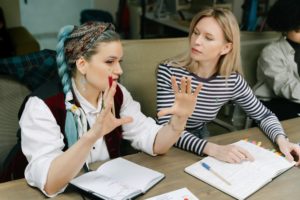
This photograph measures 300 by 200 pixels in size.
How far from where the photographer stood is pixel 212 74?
164 cm

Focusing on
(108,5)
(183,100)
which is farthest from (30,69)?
(108,5)

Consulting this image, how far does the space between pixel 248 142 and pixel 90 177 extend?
2.14 ft

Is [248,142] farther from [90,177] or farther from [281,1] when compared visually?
[281,1]

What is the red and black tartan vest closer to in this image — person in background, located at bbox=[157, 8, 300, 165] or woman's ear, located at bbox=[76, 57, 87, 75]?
woman's ear, located at bbox=[76, 57, 87, 75]

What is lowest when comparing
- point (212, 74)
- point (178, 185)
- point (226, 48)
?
point (178, 185)

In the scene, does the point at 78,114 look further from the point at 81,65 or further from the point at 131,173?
the point at 131,173

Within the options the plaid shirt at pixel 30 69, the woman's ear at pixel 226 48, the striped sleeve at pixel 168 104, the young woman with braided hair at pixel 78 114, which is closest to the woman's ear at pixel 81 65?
the young woman with braided hair at pixel 78 114

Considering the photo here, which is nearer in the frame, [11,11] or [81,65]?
[81,65]

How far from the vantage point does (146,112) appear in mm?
Result: 1900

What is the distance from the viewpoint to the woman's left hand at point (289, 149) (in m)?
1.36

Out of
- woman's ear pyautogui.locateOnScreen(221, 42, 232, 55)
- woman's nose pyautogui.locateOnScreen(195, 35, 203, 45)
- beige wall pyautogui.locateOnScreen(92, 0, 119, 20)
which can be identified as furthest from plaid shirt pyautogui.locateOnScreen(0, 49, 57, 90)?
beige wall pyautogui.locateOnScreen(92, 0, 119, 20)

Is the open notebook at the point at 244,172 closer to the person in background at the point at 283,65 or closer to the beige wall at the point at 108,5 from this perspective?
the person in background at the point at 283,65

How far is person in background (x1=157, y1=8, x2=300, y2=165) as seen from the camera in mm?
1532

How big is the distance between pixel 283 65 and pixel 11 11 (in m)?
2.86
